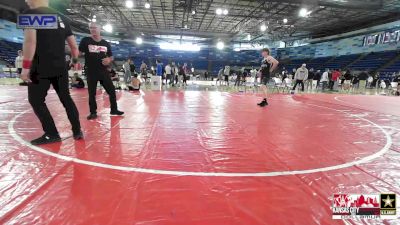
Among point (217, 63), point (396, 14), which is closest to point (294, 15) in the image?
point (396, 14)

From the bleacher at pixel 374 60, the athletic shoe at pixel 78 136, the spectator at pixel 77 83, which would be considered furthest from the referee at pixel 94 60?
the bleacher at pixel 374 60

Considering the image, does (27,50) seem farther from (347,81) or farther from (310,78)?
(347,81)

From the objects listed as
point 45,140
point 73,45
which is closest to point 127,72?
point 73,45

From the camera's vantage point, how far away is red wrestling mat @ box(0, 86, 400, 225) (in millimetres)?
1833

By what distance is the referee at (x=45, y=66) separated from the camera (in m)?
2.95

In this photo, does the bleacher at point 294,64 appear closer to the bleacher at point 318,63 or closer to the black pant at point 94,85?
the bleacher at point 318,63

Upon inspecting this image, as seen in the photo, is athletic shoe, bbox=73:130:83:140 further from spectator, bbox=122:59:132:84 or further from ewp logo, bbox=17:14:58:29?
spectator, bbox=122:59:132:84

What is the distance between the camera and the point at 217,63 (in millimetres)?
42469

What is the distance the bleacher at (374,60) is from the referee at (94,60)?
29.3 meters

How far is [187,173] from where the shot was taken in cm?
252

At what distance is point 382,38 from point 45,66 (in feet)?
95.2

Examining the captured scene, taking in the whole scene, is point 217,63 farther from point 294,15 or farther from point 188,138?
point 188,138

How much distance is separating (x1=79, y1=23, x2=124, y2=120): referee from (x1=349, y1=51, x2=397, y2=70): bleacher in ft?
96.0

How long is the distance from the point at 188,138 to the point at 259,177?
150cm
